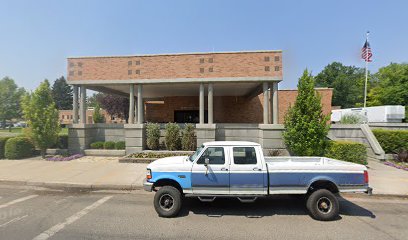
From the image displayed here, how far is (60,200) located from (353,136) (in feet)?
53.3

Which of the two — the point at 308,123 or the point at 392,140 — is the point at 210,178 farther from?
the point at 392,140

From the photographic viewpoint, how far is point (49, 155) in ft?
44.9

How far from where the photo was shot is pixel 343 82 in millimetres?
63562

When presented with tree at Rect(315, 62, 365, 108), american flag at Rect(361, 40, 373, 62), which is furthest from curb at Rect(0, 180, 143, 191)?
tree at Rect(315, 62, 365, 108)

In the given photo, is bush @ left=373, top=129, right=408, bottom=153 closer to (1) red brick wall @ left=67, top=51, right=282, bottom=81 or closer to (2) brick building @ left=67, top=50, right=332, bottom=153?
(2) brick building @ left=67, top=50, right=332, bottom=153

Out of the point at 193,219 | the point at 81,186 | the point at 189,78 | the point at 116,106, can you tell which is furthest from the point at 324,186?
the point at 116,106

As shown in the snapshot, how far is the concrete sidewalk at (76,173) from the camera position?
26.8ft

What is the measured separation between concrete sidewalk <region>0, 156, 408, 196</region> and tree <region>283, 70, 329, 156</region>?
249 centimetres

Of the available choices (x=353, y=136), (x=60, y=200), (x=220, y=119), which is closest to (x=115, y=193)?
(x=60, y=200)

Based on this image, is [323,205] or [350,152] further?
[350,152]

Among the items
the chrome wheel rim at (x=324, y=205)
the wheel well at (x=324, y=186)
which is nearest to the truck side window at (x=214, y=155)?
the wheel well at (x=324, y=186)

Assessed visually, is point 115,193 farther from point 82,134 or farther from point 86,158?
point 82,134

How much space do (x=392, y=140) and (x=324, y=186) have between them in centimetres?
1093

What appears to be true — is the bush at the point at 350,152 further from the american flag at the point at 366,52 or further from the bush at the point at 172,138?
the american flag at the point at 366,52
